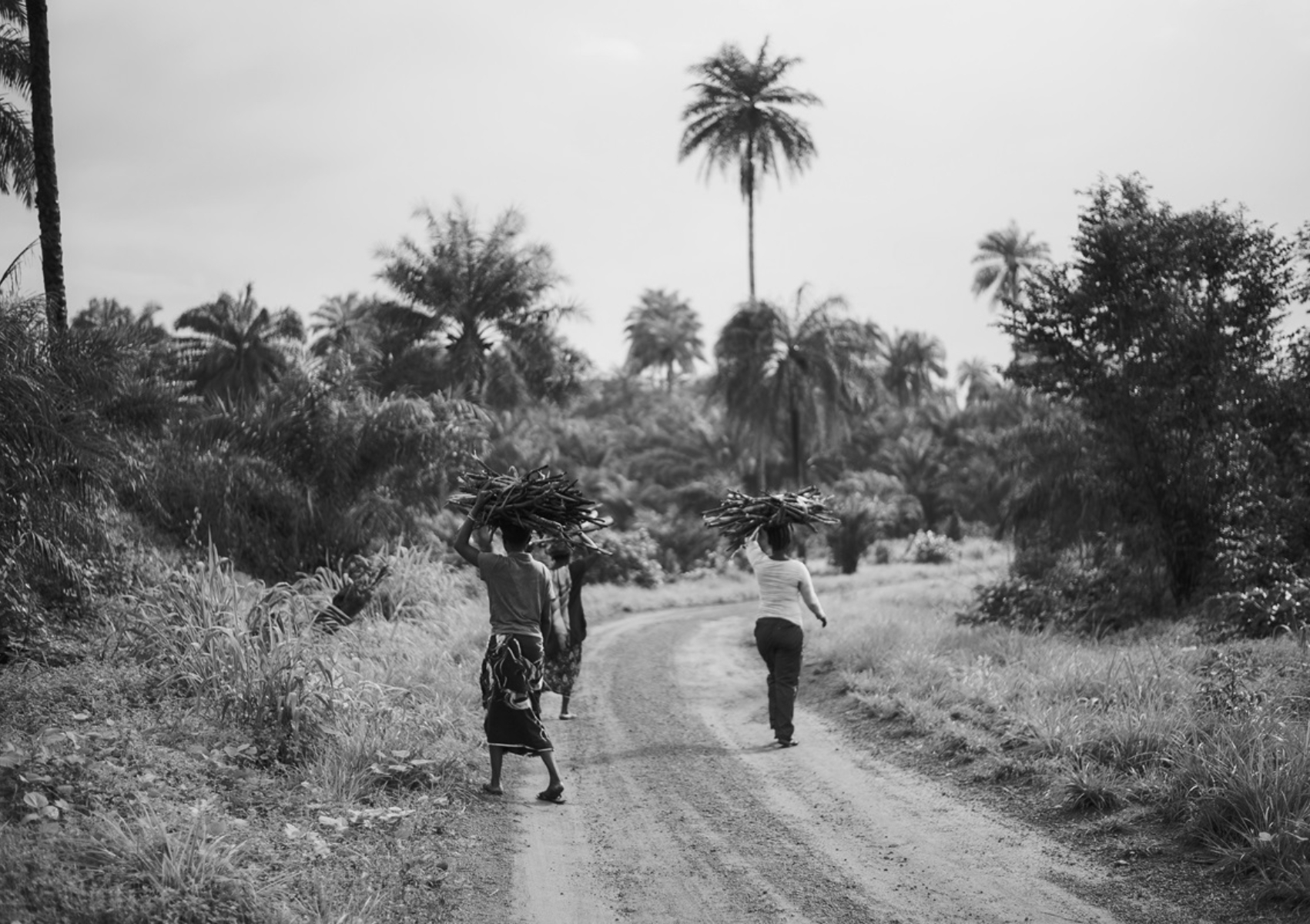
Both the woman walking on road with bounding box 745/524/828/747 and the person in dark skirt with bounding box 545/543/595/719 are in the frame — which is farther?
the person in dark skirt with bounding box 545/543/595/719

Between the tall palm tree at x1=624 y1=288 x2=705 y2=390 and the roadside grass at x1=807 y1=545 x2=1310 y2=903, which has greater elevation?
the tall palm tree at x1=624 y1=288 x2=705 y2=390

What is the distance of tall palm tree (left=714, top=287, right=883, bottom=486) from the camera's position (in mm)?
34094

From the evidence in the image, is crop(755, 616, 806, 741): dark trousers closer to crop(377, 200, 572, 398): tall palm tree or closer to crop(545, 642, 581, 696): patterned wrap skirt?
crop(545, 642, 581, 696): patterned wrap skirt

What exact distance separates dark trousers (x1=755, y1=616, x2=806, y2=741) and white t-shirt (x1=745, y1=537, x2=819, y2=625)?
8 cm

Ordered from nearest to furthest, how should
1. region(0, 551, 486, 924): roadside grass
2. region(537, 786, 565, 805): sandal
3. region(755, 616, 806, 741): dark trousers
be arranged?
region(0, 551, 486, 924): roadside grass
region(537, 786, 565, 805): sandal
region(755, 616, 806, 741): dark trousers

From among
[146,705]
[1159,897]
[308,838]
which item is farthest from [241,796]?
[1159,897]

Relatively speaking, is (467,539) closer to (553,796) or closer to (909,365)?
(553,796)

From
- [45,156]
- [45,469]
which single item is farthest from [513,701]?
[45,156]

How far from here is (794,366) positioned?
34.1m

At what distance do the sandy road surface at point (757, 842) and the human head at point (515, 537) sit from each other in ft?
5.63

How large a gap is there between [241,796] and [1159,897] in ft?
16.2

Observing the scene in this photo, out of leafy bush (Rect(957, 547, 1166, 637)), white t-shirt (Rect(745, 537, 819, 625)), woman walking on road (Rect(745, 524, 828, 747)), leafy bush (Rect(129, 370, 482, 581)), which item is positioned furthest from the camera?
leafy bush (Rect(957, 547, 1166, 637))

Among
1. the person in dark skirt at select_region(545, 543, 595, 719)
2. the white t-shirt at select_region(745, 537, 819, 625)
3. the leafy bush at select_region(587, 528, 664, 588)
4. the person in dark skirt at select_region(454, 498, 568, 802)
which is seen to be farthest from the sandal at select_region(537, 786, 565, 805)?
the leafy bush at select_region(587, 528, 664, 588)

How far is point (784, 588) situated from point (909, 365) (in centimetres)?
6169
